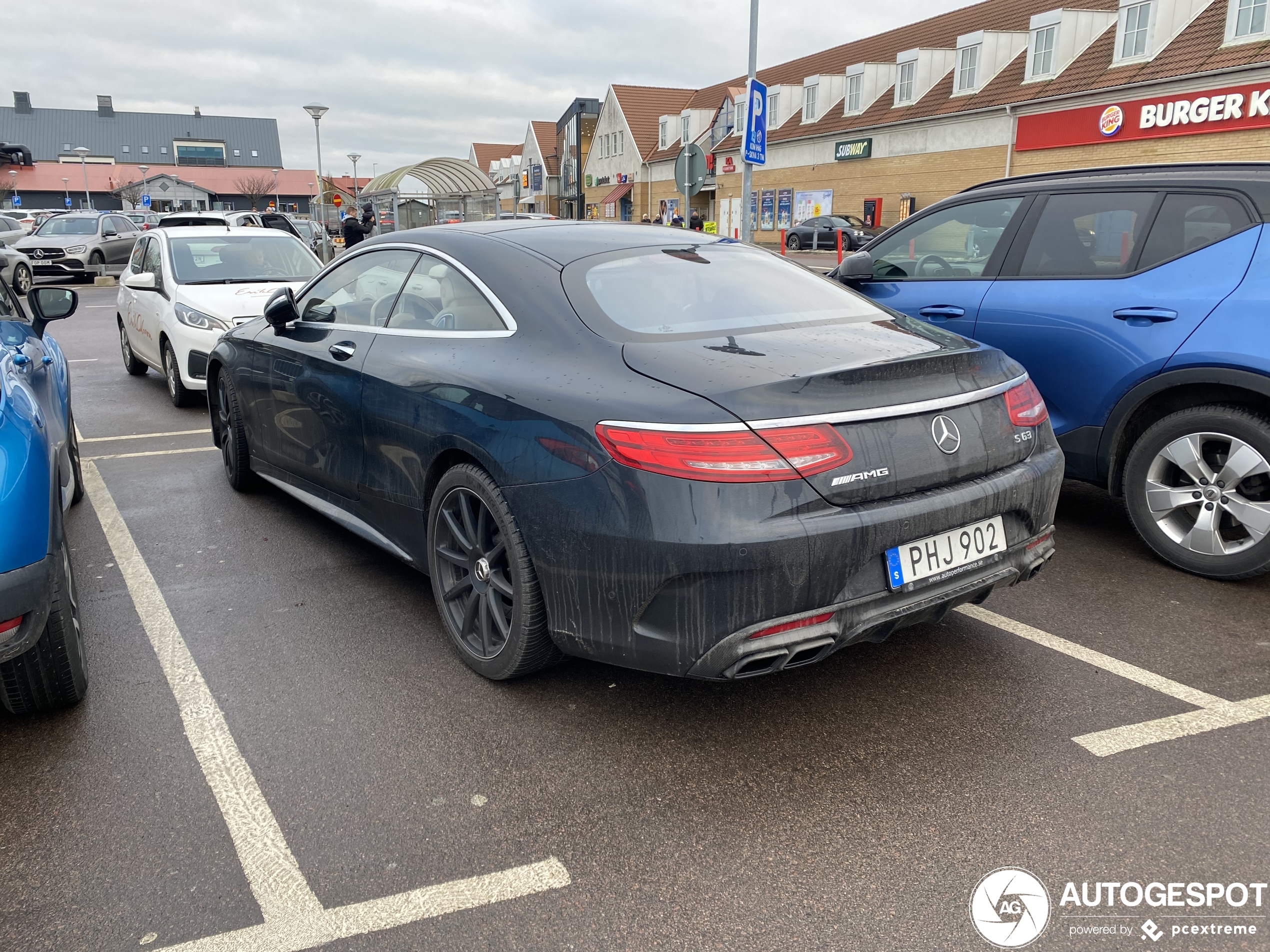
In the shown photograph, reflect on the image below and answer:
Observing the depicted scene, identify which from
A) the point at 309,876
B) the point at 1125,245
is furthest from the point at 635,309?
the point at 1125,245

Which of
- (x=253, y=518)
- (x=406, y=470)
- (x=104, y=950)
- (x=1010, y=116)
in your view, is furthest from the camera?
(x=1010, y=116)

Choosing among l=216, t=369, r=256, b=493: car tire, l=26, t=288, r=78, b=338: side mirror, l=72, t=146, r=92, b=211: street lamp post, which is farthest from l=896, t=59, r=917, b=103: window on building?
l=72, t=146, r=92, b=211: street lamp post

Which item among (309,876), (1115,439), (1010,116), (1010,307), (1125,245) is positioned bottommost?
(309,876)

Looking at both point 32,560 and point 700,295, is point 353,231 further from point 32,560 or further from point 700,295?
point 32,560

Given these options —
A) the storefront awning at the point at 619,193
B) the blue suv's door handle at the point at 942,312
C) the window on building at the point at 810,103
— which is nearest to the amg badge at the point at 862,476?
the blue suv's door handle at the point at 942,312

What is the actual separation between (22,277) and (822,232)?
25.6 meters

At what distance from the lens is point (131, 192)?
284 feet

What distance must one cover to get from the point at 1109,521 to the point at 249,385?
4.51m

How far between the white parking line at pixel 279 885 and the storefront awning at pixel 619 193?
61333 mm

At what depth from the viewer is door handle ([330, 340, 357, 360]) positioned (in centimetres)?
406

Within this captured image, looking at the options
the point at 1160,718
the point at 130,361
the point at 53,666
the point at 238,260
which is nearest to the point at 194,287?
the point at 238,260

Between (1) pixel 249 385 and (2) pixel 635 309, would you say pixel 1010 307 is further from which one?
(1) pixel 249 385

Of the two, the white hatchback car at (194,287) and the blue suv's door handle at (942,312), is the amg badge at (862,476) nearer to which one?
the blue suv's door handle at (942,312)

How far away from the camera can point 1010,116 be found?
109 ft
